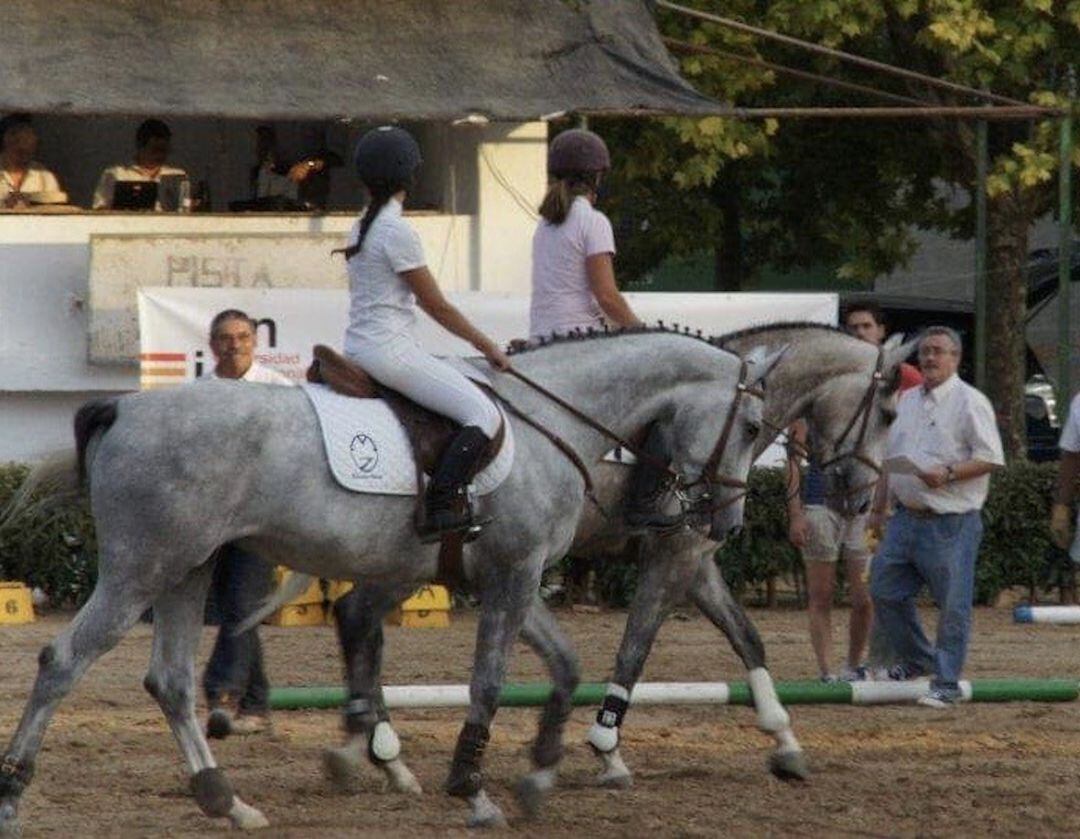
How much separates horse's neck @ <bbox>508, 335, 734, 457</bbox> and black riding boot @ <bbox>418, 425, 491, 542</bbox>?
64cm

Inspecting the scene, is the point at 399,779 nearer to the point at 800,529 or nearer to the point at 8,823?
the point at 8,823

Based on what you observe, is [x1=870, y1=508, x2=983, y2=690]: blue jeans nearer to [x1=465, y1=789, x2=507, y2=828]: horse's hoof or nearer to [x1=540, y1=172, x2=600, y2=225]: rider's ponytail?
[x1=540, y1=172, x2=600, y2=225]: rider's ponytail

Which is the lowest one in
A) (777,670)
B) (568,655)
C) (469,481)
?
(777,670)

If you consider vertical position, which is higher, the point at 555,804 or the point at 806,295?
the point at 806,295

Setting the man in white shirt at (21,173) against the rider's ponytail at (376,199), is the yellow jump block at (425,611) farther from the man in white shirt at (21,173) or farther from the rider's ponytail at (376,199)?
the rider's ponytail at (376,199)

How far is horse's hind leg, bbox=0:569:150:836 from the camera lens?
9234 mm

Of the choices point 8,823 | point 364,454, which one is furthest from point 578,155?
point 8,823

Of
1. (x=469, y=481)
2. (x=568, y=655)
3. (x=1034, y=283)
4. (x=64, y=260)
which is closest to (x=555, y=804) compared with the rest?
(x=568, y=655)

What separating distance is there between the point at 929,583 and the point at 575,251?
11.4ft

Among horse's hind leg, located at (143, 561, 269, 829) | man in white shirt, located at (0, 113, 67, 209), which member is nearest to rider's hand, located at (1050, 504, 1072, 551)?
horse's hind leg, located at (143, 561, 269, 829)

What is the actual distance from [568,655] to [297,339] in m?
8.22

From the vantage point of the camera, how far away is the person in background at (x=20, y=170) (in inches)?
787

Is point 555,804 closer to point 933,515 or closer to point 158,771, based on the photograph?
point 158,771

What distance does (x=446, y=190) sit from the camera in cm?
2127
